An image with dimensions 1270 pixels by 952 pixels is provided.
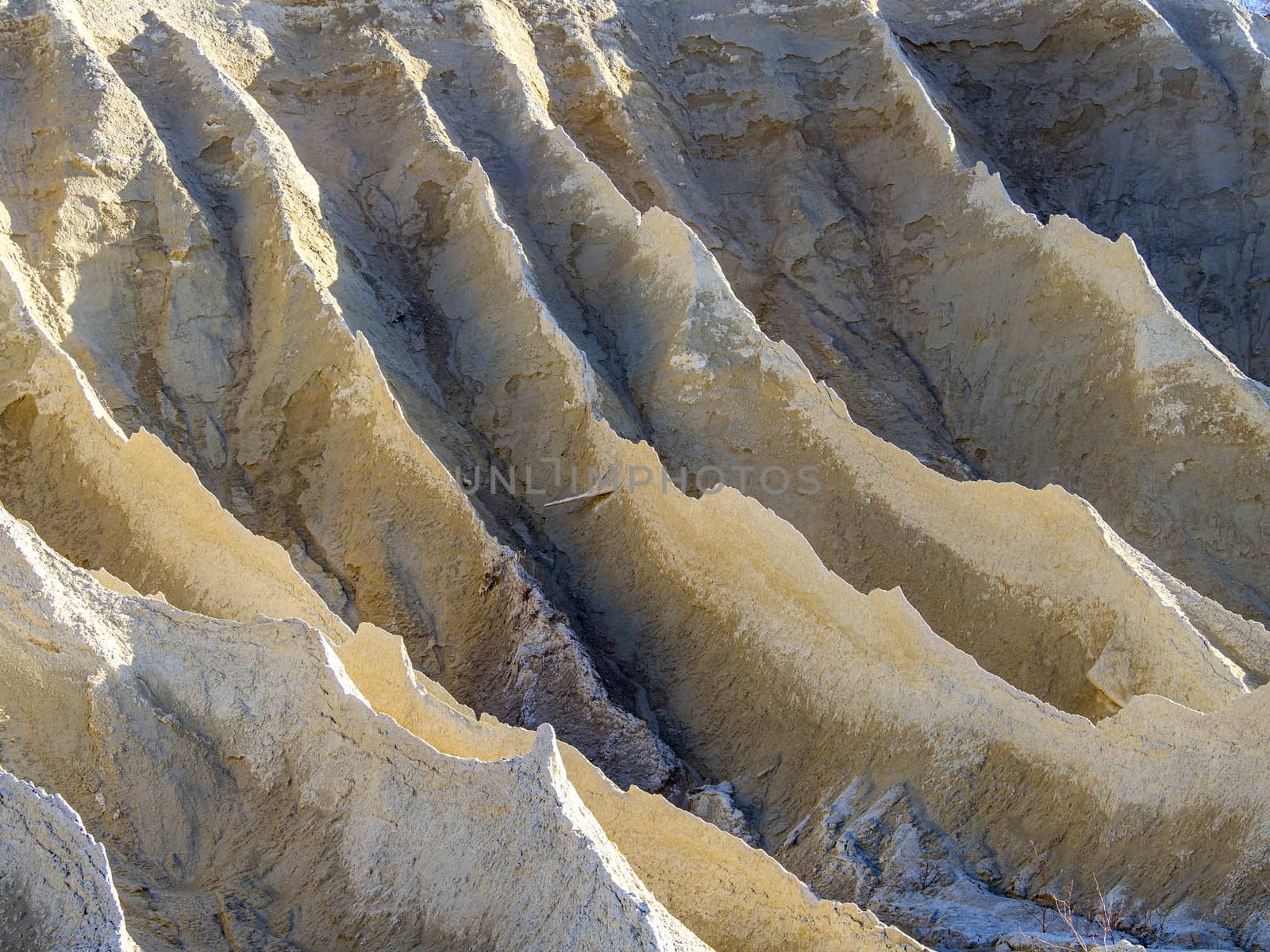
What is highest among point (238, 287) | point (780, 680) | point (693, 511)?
point (238, 287)

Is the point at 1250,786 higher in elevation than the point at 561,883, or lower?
lower

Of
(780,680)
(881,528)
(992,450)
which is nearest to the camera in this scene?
(780,680)

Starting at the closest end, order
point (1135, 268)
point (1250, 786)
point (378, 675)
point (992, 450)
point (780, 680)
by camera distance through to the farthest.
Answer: point (1250, 786), point (378, 675), point (780, 680), point (1135, 268), point (992, 450)

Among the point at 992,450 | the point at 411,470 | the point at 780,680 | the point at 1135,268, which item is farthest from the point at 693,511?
the point at 1135,268

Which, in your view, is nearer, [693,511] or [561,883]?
[561,883]

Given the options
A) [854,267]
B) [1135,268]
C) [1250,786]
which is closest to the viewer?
[1250,786]

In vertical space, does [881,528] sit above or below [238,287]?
below

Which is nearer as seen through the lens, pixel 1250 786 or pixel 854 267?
pixel 1250 786

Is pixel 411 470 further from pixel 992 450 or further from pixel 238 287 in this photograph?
pixel 992 450

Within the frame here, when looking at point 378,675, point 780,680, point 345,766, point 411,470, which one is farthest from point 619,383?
point 345,766

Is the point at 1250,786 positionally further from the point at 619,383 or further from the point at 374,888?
the point at 619,383
